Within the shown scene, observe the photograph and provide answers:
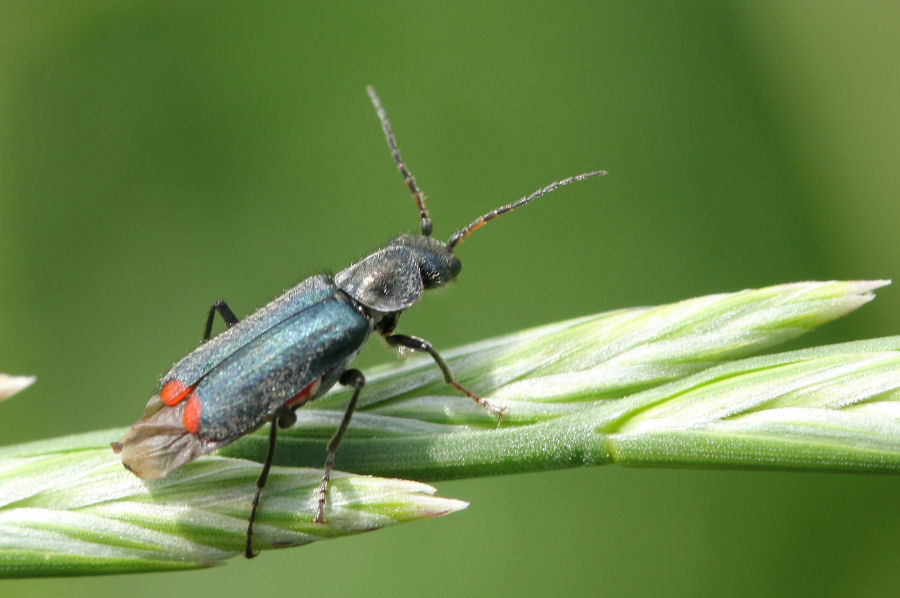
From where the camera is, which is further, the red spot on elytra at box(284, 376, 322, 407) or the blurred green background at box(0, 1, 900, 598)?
the blurred green background at box(0, 1, 900, 598)

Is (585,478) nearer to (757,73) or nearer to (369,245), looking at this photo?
(369,245)

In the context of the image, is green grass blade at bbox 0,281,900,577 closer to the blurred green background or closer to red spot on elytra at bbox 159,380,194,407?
red spot on elytra at bbox 159,380,194,407

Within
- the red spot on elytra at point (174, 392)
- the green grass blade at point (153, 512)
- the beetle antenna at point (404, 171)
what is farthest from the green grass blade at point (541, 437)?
the beetle antenna at point (404, 171)

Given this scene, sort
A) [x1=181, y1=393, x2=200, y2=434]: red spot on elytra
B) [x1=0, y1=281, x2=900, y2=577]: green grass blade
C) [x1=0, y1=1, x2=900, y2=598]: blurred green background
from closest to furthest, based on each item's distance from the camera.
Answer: [x1=0, y1=281, x2=900, y2=577]: green grass blade, [x1=181, y1=393, x2=200, y2=434]: red spot on elytra, [x1=0, y1=1, x2=900, y2=598]: blurred green background

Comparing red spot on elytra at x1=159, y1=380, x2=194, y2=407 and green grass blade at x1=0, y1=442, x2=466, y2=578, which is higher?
red spot on elytra at x1=159, y1=380, x2=194, y2=407

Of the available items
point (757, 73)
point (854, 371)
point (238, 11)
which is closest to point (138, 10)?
point (238, 11)

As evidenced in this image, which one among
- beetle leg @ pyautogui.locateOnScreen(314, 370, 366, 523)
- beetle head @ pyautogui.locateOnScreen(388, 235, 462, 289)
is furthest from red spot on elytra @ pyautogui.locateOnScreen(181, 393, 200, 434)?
beetle head @ pyautogui.locateOnScreen(388, 235, 462, 289)

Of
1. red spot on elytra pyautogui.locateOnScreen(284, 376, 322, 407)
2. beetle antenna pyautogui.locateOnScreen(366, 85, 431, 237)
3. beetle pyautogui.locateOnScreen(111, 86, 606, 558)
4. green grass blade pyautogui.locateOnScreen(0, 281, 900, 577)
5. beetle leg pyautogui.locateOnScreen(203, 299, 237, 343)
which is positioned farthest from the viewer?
beetle antenna pyautogui.locateOnScreen(366, 85, 431, 237)

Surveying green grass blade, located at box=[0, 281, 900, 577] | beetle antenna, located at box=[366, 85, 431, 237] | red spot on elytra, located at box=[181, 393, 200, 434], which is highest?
beetle antenna, located at box=[366, 85, 431, 237]
